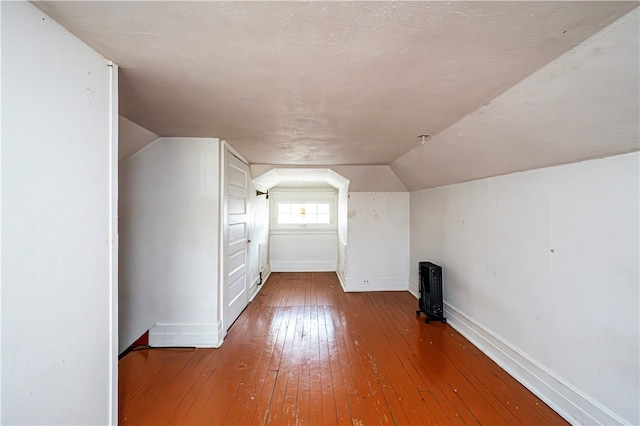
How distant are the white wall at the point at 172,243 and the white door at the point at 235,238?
223 millimetres

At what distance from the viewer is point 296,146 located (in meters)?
2.71

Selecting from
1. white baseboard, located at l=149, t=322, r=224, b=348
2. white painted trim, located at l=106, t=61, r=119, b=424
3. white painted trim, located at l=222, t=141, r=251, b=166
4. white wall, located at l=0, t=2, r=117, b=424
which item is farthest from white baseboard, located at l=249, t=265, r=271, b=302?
white wall, located at l=0, t=2, r=117, b=424

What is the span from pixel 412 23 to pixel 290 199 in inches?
197

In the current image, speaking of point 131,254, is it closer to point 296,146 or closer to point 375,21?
point 296,146

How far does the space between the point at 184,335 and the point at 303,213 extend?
12.0ft

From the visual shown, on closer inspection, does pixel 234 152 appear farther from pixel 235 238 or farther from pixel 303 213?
pixel 303 213

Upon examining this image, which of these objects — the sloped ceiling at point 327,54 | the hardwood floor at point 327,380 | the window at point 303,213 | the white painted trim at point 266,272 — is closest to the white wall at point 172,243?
the hardwood floor at point 327,380

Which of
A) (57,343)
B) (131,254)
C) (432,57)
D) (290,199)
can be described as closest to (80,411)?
(57,343)

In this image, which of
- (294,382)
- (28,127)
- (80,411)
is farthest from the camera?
(294,382)

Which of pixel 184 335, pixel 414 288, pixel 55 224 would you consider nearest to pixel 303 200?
pixel 414 288

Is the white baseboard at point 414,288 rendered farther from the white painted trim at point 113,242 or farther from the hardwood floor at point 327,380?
the white painted trim at point 113,242

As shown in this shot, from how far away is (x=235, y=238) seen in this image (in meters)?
3.18

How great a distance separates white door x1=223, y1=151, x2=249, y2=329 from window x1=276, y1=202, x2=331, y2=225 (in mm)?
2149

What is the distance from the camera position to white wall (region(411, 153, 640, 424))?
1.40 metres
